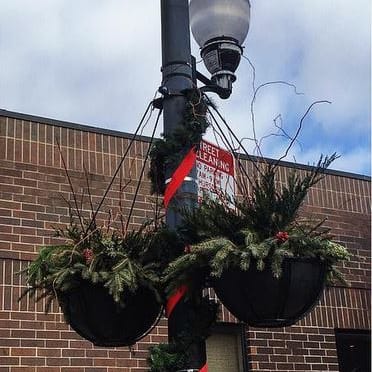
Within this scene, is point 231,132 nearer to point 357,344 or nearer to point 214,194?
point 214,194

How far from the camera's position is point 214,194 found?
12.7 feet

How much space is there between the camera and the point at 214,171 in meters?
4.00

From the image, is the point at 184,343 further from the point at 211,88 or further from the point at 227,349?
the point at 227,349

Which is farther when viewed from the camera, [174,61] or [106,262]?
[174,61]

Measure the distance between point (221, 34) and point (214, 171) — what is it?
95 centimetres

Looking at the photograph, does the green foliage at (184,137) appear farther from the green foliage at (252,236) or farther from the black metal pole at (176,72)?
the green foliage at (252,236)

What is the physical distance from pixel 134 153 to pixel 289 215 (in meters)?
4.70

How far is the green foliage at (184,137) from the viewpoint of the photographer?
3.90m

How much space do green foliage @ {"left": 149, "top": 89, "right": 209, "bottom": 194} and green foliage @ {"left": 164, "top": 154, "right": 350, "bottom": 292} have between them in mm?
336

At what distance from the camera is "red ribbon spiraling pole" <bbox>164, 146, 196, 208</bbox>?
3.84 meters

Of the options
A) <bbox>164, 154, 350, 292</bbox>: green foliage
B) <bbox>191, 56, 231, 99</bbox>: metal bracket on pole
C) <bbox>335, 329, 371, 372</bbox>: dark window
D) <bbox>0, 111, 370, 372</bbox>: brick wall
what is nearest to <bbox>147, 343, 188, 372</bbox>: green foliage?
<bbox>164, 154, 350, 292</bbox>: green foliage

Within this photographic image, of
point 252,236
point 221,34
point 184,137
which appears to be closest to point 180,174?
point 184,137

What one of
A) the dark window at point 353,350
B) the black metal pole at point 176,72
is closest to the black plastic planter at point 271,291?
the black metal pole at point 176,72

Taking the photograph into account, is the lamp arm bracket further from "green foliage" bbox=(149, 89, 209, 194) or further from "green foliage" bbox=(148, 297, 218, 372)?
"green foliage" bbox=(148, 297, 218, 372)
